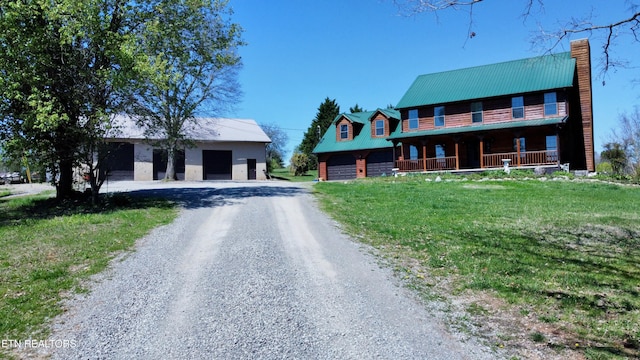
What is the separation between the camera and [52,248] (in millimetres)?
8258

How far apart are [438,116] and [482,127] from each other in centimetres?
328

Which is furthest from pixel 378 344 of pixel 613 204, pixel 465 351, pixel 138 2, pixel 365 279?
pixel 138 2

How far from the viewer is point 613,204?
45.4ft

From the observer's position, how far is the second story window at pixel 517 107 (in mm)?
26672

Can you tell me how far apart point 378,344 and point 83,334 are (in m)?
3.26

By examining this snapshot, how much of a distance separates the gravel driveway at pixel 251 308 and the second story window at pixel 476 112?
22213 millimetres

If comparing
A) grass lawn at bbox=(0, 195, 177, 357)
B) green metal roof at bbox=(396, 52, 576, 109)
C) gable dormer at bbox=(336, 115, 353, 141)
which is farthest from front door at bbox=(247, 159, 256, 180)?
grass lawn at bbox=(0, 195, 177, 357)

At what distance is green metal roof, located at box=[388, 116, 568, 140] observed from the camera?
24891 millimetres

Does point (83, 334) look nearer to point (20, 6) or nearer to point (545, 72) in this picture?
point (20, 6)

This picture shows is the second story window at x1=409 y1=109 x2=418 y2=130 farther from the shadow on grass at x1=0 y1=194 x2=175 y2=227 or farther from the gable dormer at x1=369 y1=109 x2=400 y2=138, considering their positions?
the shadow on grass at x1=0 y1=194 x2=175 y2=227

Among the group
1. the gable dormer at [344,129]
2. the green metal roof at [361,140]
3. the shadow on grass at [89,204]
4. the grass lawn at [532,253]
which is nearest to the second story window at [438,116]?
the green metal roof at [361,140]

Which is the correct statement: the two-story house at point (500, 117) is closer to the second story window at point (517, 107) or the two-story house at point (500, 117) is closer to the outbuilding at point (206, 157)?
the second story window at point (517, 107)

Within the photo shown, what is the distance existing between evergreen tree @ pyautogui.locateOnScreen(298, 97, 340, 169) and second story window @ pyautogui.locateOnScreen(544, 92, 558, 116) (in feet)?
118

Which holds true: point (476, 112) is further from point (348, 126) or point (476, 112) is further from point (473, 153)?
point (348, 126)
